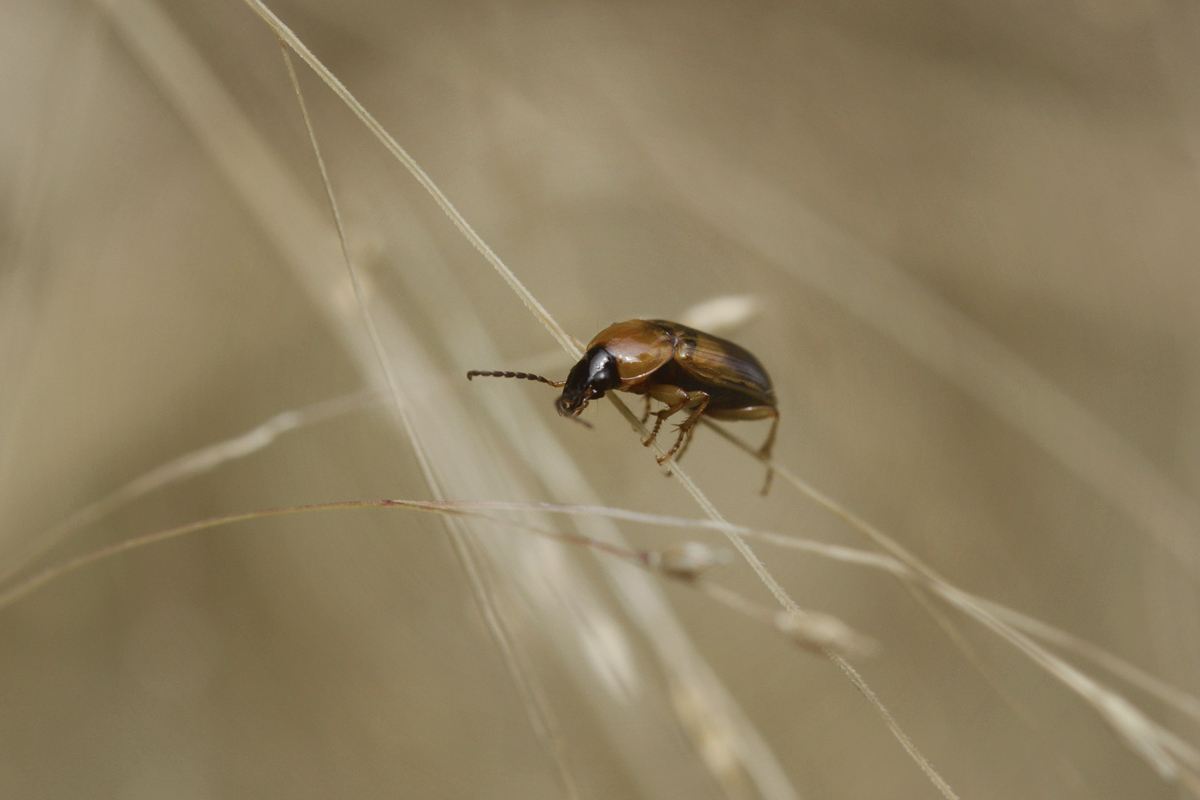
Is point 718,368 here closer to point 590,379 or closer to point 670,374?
point 670,374

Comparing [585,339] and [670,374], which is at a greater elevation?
[670,374]

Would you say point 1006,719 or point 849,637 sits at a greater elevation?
point 849,637

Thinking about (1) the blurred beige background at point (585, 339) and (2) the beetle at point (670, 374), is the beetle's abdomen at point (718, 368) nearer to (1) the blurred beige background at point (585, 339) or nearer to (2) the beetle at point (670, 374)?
(2) the beetle at point (670, 374)

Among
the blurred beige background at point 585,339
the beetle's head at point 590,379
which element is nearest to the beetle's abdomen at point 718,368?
the beetle's head at point 590,379

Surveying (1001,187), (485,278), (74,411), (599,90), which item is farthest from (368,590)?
(1001,187)

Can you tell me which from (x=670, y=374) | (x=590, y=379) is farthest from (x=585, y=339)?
(x=590, y=379)

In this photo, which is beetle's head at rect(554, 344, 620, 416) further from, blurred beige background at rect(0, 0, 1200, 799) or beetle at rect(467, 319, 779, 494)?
blurred beige background at rect(0, 0, 1200, 799)

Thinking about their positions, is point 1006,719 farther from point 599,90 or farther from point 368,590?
point 599,90
